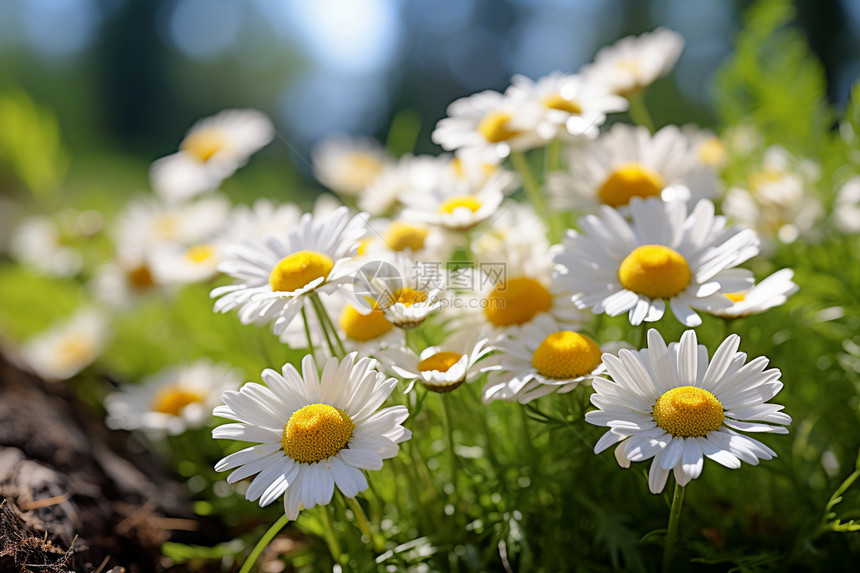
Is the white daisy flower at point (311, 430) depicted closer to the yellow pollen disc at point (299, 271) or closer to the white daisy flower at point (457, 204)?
the yellow pollen disc at point (299, 271)

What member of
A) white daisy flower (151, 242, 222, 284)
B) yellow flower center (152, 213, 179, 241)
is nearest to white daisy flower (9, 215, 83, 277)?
yellow flower center (152, 213, 179, 241)

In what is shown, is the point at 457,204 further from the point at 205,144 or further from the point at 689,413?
the point at 205,144

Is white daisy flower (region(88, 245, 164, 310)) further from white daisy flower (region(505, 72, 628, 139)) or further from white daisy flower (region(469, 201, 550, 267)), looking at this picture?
white daisy flower (region(505, 72, 628, 139))

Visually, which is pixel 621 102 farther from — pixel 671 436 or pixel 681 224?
pixel 671 436

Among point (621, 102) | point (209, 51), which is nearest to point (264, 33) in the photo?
point (209, 51)

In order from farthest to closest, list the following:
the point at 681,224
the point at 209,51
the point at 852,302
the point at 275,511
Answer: the point at 209,51 → the point at 275,511 → the point at 852,302 → the point at 681,224

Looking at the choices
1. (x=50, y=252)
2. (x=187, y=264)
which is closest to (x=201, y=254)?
(x=187, y=264)

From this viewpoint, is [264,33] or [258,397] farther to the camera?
[264,33]
